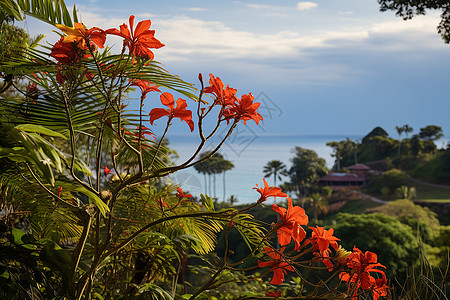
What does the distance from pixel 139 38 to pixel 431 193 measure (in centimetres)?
3852

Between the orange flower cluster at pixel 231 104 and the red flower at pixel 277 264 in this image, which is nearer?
the orange flower cluster at pixel 231 104

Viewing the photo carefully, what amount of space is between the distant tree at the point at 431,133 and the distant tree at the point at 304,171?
459 inches

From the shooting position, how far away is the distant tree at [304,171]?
39625 millimetres

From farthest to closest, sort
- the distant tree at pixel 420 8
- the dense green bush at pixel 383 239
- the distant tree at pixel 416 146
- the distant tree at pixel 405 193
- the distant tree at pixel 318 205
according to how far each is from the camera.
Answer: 1. the distant tree at pixel 416 146
2. the distant tree at pixel 405 193
3. the distant tree at pixel 318 205
4. the dense green bush at pixel 383 239
5. the distant tree at pixel 420 8

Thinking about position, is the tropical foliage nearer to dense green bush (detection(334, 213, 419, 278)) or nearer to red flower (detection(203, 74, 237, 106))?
red flower (detection(203, 74, 237, 106))

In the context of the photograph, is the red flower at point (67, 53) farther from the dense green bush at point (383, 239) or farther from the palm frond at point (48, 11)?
the dense green bush at point (383, 239)

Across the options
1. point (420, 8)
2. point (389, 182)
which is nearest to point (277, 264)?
point (420, 8)

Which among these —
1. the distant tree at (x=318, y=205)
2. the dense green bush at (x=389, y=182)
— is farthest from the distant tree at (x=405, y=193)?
the distant tree at (x=318, y=205)

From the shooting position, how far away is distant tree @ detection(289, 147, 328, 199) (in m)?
39.6

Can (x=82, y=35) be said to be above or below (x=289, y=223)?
above

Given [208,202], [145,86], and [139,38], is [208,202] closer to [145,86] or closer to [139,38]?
[145,86]

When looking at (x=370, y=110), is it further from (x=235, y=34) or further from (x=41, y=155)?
(x=41, y=155)

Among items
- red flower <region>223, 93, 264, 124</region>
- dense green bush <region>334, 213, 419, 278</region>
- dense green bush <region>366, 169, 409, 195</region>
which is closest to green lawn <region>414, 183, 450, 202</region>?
dense green bush <region>366, 169, 409, 195</region>

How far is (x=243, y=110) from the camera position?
3.03 ft
